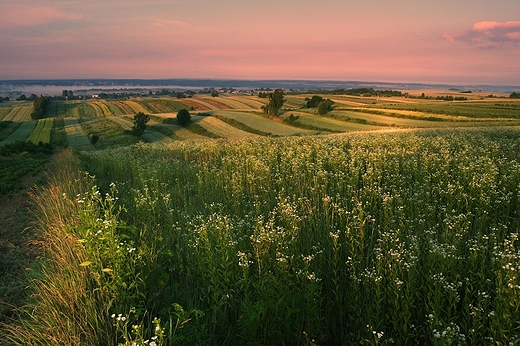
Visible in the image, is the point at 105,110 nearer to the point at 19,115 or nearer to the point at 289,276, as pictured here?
the point at 19,115

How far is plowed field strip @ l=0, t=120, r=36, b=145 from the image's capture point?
2400 inches

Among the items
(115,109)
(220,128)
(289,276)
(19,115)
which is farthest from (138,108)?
(289,276)

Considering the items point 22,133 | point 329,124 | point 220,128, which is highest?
point 329,124

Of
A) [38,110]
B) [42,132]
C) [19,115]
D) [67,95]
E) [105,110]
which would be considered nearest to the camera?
[42,132]

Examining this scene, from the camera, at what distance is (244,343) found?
3.94 metres

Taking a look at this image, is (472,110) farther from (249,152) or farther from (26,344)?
(26,344)

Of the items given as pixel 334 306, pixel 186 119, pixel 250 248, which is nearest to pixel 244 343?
pixel 334 306

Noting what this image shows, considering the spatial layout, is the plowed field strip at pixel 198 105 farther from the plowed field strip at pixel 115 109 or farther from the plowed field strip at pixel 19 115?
the plowed field strip at pixel 19 115

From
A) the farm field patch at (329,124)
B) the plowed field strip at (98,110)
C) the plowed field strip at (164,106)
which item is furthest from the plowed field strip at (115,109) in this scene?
the farm field patch at (329,124)

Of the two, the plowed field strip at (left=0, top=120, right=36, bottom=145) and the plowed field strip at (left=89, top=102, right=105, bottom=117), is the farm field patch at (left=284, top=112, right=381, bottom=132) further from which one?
the plowed field strip at (left=89, top=102, right=105, bottom=117)

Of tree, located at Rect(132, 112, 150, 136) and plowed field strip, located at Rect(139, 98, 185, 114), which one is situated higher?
plowed field strip, located at Rect(139, 98, 185, 114)

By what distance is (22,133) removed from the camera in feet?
220

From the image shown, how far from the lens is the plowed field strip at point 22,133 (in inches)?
2400

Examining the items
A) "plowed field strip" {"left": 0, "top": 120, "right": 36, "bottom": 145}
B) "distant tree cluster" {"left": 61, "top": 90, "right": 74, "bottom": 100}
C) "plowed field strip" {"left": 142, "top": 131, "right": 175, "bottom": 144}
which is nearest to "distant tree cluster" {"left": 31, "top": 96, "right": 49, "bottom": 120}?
"plowed field strip" {"left": 0, "top": 120, "right": 36, "bottom": 145}
